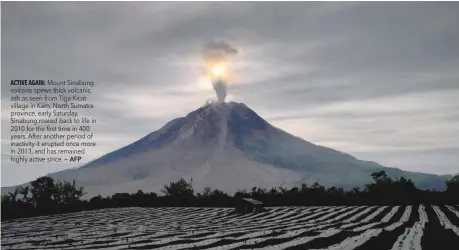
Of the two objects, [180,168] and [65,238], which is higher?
[180,168]

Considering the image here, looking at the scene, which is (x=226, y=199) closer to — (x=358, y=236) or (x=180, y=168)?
(x=358, y=236)

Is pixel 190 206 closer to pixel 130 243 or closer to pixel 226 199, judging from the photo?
pixel 226 199

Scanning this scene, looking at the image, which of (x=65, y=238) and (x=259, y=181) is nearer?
(x=65, y=238)

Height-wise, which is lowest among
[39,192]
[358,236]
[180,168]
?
[358,236]

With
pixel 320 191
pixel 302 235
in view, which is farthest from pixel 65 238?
pixel 320 191

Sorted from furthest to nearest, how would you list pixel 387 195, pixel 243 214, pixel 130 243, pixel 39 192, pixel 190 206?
pixel 39 192 < pixel 387 195 < pixel 190 206 < pixel 243 214 < pixel 130 243

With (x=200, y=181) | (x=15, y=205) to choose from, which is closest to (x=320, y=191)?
(x=15, y=205)

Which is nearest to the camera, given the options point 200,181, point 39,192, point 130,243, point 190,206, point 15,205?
point 130,243

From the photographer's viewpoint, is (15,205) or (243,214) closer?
(243,214)

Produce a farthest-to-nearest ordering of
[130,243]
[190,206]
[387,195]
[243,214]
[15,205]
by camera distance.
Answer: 1. [387,195]
2. [190,206]
3. [15,205]
4. [243,214]
5. [130,243]

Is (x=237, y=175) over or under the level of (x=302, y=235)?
over
